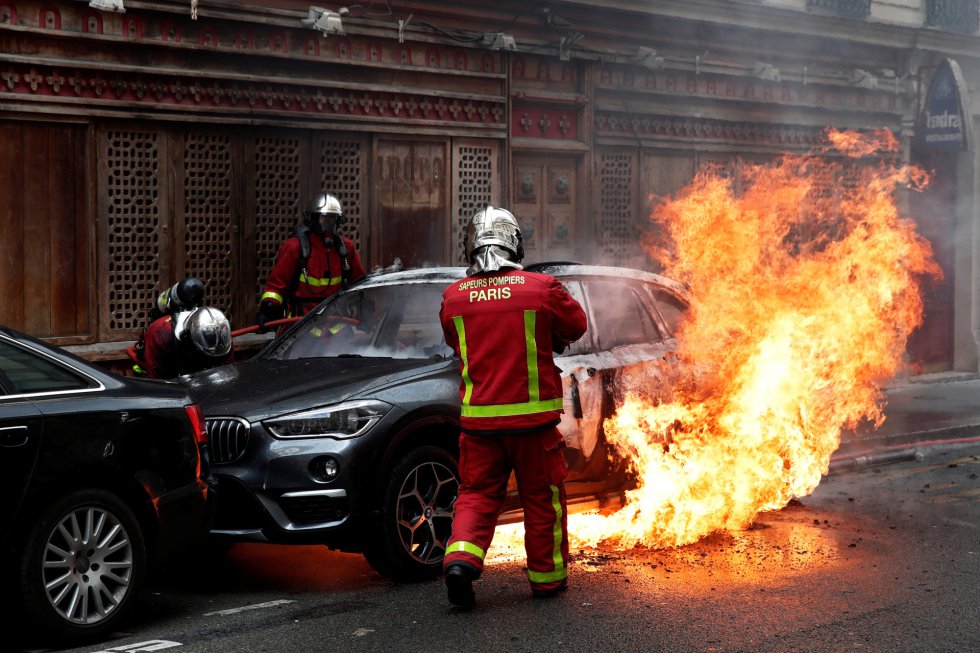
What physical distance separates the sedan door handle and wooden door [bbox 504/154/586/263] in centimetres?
920

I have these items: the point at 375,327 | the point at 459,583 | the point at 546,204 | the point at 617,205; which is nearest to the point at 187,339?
the point at 375,327

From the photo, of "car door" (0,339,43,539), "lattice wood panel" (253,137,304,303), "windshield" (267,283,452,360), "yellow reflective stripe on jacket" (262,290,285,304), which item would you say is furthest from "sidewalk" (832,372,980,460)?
"car door" (0,339,43,539)

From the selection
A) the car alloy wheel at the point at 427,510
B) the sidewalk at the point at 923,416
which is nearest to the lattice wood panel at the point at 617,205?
the sidewalk at the point at 923,416

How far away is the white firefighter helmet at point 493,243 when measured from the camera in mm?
6652

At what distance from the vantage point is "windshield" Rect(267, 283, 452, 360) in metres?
7.67

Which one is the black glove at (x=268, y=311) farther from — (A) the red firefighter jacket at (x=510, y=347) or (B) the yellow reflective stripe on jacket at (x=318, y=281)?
(A) the red firefighter jacket at (x=510, y=347)

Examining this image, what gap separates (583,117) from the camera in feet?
49.3

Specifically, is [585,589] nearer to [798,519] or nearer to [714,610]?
[714,610]

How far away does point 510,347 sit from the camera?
651cm

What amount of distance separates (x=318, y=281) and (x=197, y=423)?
460 cm

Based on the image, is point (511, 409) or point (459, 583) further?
point (511, 409)

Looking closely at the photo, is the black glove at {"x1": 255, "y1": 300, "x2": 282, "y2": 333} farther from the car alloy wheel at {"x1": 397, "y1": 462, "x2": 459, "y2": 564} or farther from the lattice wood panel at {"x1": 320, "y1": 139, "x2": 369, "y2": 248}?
the car alloy wheel at {"x1": 397, "y1": 462, "x2": 459, "y2": 564}

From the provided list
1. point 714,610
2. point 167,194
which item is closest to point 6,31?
point 167,194

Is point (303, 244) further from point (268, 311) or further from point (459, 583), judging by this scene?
point (459, 583)
